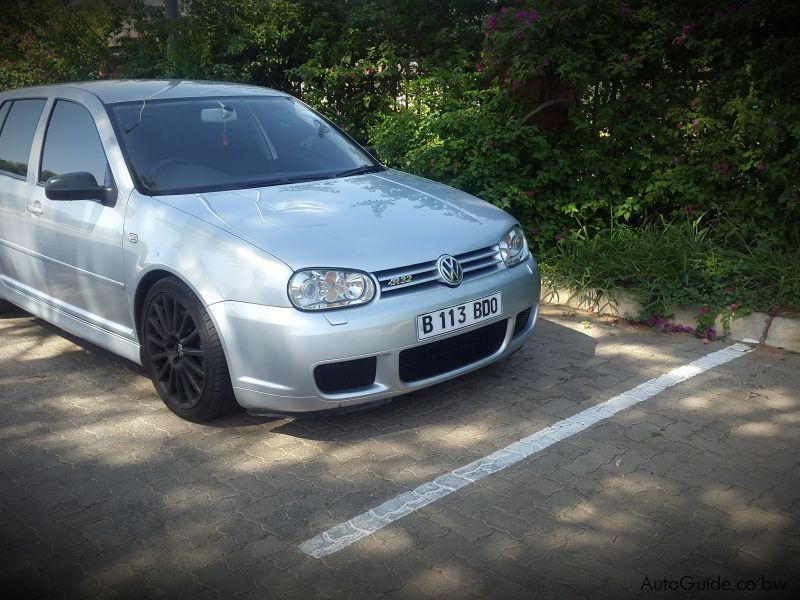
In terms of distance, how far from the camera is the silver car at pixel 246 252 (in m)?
3.83

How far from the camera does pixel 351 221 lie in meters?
4.18

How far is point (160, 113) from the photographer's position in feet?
16.1

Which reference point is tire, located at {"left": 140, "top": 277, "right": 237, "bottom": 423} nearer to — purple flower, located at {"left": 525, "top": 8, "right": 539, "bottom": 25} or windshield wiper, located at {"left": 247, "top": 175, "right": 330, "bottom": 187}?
windshield wiper, located at {"left": 247, "top": 175, "right": 330, "bottom": 187}

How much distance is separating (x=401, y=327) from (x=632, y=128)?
12.5 ft

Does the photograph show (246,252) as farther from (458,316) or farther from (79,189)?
(79,189)

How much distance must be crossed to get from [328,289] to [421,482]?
0.97m

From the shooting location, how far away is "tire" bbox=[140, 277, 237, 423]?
13.2 ft

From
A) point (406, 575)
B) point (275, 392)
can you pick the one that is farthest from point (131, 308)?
point (406, 575)

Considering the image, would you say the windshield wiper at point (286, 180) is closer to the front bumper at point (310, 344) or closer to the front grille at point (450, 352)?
the front bumper at point (310, 344)

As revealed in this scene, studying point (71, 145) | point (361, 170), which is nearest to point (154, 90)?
point (71, 145)

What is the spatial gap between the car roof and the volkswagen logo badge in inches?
82.1

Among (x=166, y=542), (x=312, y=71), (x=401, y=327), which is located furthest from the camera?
(x=312, y=71)

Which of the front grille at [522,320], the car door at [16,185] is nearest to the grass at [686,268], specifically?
the front grille at [522,320]

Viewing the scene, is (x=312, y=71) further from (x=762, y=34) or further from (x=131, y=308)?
(x=131, y=308)
